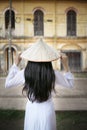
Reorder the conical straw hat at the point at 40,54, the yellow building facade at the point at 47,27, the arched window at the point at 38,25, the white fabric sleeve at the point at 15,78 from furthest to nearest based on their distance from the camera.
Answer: the arched window at the point at 38,25 → the yellow building facade at the point at 47,27 → the white fabric sleeve at the point at 15,78 → the conical straw hat at the point at 40,54

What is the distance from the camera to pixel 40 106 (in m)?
3.11

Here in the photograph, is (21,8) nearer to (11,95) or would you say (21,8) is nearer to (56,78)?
(11,95)

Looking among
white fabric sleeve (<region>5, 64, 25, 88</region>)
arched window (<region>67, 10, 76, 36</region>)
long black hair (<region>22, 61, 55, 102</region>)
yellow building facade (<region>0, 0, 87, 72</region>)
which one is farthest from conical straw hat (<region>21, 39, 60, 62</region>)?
arched window (<region>67, 10, 76, 36</region>)

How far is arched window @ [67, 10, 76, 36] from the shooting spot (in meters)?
20.9

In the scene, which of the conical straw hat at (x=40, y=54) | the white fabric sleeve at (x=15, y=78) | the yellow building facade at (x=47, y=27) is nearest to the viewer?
the conical straw hat at (x=40, y=54)

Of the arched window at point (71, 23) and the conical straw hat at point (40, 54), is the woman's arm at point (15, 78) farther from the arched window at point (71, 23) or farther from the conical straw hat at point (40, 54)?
the arched window at point (71, 23)

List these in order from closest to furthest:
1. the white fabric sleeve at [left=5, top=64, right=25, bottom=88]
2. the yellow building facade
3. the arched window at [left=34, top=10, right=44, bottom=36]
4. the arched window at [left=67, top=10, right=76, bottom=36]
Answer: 1. the white fabric sleeve at [left=5, top=64, right=25, bottom=88]
2. the yellow building facade
3. the arched window at [left=67, top=10, right=76, bottom=36]
4. the arched window at [left=34, top=10, right=44, bottom=36]

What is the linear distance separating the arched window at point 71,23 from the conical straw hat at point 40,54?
18.0 metres

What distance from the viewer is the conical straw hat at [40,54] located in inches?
116

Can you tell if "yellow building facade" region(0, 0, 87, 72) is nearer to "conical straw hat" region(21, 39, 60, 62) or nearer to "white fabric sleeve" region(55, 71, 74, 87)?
"white fabric sleeve" region(55, 71, 74, 87)

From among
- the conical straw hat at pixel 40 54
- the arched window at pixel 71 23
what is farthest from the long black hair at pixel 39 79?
the arched window at pixel 71 23

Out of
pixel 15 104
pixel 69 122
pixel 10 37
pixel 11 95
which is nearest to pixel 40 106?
pixel 69 122

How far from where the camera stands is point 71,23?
2098 centimetres

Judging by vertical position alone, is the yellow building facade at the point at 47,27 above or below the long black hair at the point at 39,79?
above
